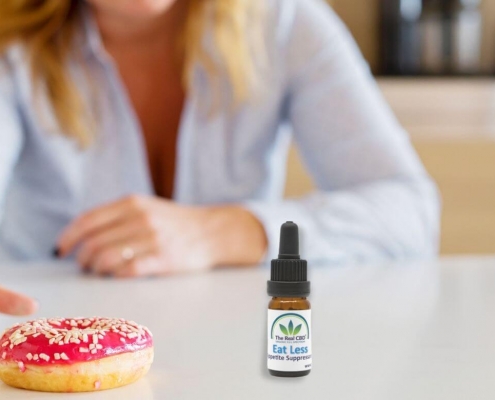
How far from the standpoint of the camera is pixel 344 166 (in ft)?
4.17

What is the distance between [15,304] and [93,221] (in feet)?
1.32

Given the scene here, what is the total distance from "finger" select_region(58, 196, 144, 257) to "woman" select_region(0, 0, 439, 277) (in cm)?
20

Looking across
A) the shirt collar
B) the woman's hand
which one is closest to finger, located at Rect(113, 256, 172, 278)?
the woman's hand

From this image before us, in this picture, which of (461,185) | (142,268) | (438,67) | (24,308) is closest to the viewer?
(24,308)

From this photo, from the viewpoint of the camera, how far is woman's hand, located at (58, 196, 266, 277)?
962mm

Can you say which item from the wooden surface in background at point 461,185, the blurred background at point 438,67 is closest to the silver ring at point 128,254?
the wooden surface in background at point 461,185

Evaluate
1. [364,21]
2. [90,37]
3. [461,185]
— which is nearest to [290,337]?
[90,37]

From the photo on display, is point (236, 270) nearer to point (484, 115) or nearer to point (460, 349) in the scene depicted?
point (460, 349)

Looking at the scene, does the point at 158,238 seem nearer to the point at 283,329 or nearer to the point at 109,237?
the point at 109,237

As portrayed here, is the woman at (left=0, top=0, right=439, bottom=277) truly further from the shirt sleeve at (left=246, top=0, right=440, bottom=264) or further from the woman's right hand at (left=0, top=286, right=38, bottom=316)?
the woman's right hand at (left=0, top=286, right=38, bottom=316)

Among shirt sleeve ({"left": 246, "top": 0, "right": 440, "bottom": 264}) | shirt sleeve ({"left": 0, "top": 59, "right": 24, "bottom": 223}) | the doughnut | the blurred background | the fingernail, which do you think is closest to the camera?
the doughnut

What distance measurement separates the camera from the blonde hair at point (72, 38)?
1.26 metres

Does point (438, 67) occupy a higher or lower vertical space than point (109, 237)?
higher

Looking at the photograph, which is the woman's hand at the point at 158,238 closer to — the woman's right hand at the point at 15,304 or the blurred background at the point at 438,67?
the woman's right hand at the point at 15,304
